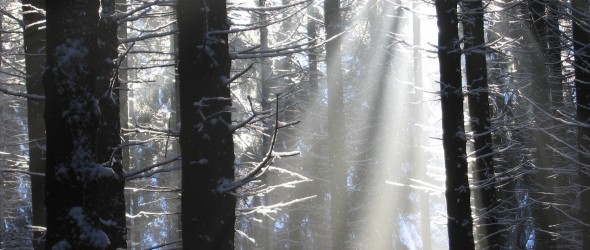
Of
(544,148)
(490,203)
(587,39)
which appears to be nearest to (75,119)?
(490,203)

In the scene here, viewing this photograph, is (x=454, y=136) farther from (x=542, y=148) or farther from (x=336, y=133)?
(x=542, y=148)

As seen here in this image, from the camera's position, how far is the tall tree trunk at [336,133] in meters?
15.4

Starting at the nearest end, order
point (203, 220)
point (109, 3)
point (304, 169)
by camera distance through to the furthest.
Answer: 1. point (203, 220)
2. point (109, 3)
3. point (304, 169)

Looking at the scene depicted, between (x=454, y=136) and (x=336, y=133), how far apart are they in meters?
7.09

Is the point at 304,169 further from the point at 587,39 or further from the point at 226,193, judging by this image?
the point at 226,193

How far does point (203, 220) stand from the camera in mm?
5375

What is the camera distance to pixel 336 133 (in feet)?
51.6

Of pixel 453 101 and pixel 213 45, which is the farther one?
pixel 453 101

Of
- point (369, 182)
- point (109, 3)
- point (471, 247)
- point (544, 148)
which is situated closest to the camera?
point (109, 3)

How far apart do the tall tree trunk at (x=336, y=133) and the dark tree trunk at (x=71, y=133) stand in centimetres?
1128

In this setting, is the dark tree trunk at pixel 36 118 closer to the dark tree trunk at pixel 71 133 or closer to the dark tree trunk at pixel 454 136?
the dark tree trunk at pixel 71 133

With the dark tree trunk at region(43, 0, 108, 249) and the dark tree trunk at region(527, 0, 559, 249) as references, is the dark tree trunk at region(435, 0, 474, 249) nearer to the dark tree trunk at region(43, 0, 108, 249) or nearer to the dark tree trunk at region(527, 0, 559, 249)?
the dark tree trunk at region(43, 0, 108, 249)

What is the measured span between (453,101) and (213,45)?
4536 millimetres

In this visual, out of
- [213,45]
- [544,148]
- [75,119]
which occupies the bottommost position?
[544,148]
